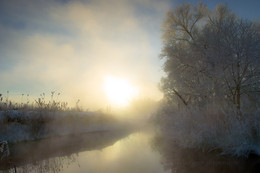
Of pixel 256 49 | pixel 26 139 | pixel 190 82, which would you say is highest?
pixel 256 49

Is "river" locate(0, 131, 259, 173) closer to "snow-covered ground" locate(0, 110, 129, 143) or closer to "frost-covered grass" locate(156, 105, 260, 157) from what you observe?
"frost-covered grass" locate(156, 105, 260, 157)

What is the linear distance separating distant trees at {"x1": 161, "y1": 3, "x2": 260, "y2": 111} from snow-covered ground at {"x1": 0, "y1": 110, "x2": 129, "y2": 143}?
6455 millimetres

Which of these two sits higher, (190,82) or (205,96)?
(190,82)

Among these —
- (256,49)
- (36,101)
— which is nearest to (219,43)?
(256,49)

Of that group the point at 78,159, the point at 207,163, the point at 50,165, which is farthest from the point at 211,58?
the point at 50,165

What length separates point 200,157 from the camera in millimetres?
6789

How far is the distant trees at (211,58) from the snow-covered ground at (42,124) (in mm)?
6455

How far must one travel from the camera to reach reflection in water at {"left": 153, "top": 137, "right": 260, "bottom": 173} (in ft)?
17.8

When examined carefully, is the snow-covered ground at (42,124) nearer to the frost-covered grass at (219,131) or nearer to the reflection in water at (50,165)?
the reflection in water at (50,165)

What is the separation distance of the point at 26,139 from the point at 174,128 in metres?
7.52

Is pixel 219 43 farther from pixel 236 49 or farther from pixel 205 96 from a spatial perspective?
pixel 205 96

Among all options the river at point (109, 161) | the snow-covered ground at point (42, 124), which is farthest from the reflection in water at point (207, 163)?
the snow-covered ground at point (42, 124)

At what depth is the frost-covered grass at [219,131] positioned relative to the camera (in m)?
6.53

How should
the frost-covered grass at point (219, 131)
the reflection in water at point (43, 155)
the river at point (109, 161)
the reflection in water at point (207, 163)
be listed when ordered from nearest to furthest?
the reflection in water at point (207, 163)
the river at point (109, 161)
the reflection in water at point (43, 155)
the frost-covered grass at point (219, 131)
